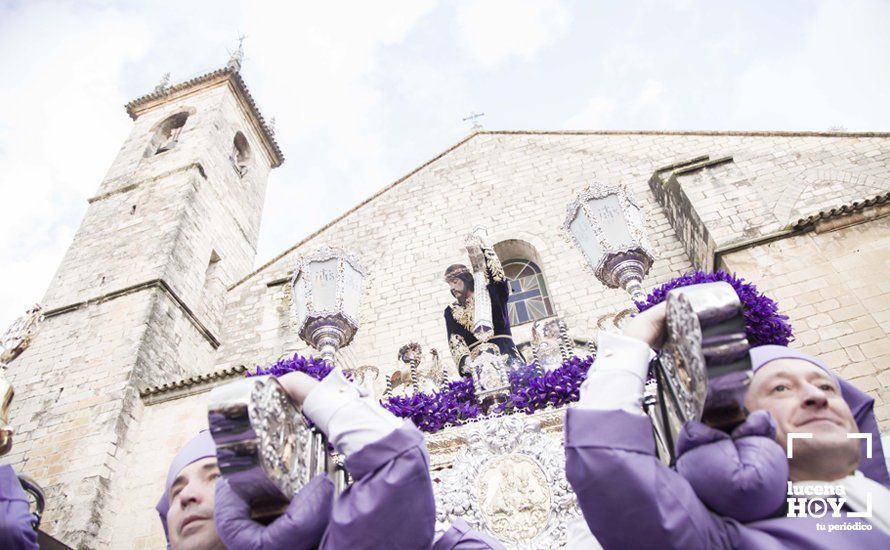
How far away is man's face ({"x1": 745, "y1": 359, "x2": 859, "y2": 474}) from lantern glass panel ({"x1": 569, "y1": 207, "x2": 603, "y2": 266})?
2563mm

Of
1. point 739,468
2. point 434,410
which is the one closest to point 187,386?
point 434,410

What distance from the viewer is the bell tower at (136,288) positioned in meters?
7.60

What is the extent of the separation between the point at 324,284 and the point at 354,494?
3.25 m

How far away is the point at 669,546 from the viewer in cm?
142

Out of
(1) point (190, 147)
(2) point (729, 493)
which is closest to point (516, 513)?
(2) point (729, 493)

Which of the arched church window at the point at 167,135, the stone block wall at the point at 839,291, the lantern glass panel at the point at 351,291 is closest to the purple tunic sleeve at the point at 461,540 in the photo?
the lantern glass panel at the point at 351,291

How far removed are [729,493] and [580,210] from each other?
11.5 ft

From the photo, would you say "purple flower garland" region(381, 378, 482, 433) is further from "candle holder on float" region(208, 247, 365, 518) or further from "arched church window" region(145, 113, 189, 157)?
"arched church window" region(145, 113, 189, 157)

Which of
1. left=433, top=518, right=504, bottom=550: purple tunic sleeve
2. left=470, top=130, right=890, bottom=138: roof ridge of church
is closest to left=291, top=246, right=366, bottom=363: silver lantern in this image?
left=433, top=518, right=504, bottom=550: purple tunic sleeve

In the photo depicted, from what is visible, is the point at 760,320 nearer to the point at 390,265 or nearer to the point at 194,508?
the point at 194,508

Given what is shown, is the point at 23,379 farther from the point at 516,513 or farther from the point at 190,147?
the point at 516,513

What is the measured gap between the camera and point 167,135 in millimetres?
15969

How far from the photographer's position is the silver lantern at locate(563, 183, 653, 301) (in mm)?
4309

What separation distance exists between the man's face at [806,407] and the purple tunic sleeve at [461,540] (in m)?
1.05
